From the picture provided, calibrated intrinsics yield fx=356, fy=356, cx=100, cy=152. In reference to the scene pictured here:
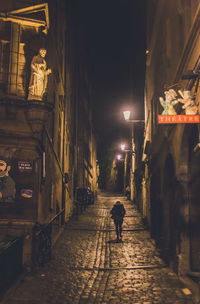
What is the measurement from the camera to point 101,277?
1091cm

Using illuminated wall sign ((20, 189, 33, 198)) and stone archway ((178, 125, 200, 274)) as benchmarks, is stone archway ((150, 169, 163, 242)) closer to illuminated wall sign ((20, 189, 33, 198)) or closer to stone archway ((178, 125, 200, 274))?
stone archway ((178, 125, 200, 274))

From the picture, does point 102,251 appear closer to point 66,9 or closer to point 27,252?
point 27,252

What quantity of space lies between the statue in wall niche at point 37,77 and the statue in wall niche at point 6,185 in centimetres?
250

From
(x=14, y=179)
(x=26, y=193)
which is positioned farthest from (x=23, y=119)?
(x=26, y=193)

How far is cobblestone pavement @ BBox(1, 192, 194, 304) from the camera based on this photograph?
28.9 ft

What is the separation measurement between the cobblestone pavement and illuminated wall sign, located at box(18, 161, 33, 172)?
3273 millimetres

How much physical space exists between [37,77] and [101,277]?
6994 mm

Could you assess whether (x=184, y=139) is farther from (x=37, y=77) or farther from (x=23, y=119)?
(x=37, y=77)

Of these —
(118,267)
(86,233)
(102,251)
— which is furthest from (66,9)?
(118,267)

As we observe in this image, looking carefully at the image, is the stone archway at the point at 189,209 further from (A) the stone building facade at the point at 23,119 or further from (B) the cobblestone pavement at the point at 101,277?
(A) the stone building facade at the point at 23,119

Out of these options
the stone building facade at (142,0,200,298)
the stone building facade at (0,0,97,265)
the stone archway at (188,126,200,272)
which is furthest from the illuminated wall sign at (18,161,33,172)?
the stone archway at (188,126,200,272)

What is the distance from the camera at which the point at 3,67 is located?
40.8ft

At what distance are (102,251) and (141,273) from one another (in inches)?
141

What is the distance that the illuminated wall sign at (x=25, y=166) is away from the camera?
38.9 feet
